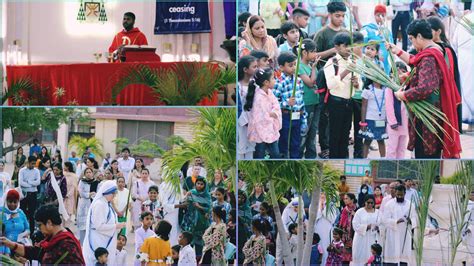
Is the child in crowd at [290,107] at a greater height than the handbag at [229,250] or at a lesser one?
greater

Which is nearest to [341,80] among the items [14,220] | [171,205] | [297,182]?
[297,182]

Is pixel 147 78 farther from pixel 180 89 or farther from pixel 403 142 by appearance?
pixel 403 142

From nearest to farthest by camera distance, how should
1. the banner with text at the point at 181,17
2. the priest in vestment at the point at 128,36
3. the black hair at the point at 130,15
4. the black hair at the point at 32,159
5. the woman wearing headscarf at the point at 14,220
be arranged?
1. the woman wearing headscarf at the point at 14,220
2. the black hair at the point at 32,159
3. the priest in vestment at the point at 128,36
4. the black hair at the point at 130,15
5. the banner with text at the point at 181,17

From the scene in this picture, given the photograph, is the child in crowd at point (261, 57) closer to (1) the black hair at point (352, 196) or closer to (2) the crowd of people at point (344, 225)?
(2) the crowd of people at point (344, 225)

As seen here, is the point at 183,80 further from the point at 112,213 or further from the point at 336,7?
the point at 336,7

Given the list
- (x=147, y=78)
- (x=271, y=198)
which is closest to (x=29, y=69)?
(x=147, y=78)

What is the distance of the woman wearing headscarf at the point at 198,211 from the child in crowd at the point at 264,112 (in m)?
0.66

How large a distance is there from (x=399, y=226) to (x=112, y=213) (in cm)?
282

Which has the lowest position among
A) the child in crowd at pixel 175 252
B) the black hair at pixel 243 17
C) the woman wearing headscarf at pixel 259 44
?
the child in crowd at pixel 175 252

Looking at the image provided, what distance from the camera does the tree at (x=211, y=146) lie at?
1177 cm

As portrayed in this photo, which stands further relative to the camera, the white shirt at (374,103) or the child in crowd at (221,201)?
the child in crowd at (221,201)

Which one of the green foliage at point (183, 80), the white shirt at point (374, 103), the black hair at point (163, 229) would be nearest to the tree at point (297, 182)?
the white shirt at point (374, 103)

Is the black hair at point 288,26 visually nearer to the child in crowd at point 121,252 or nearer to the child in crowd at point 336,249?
the child in crowd at point 336,249

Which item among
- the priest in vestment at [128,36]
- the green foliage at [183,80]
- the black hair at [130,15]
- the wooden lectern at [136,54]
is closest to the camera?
the green foliage at [183,80]
